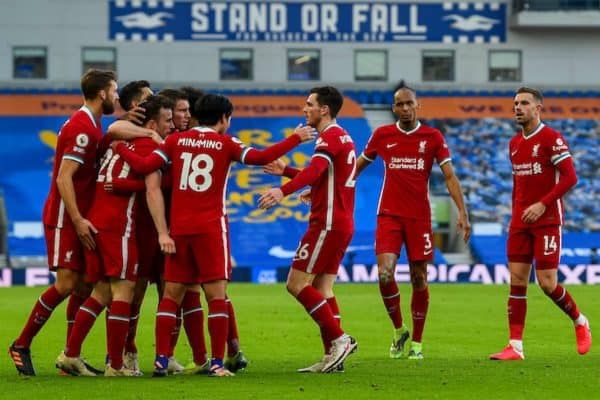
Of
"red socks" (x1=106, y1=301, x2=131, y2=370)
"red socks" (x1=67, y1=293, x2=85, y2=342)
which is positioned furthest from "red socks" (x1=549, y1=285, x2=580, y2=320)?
"red socks" (x1=67, y1=293, x2=85, y2=342)

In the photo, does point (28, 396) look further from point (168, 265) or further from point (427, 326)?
point (427, 326)

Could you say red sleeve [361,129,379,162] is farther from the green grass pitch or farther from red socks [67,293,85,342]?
red socks [67,293,85,342]

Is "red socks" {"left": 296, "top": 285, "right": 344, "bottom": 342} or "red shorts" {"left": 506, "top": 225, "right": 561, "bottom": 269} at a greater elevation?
"red shorts" {"left": 506, "top": 225, "right": 561, "bottom": 269}

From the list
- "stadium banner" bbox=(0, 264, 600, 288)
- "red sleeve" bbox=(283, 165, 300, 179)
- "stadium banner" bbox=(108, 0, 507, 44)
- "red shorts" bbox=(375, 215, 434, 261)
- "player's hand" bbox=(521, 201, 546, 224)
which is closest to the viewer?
"red sleeve" bbox=(283, 165, 300, 179)

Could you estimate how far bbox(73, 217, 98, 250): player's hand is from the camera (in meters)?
11.4

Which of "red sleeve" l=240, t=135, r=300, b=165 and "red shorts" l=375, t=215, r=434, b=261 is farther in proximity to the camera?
"red shorts" l=375, t=215, r=434, b=261

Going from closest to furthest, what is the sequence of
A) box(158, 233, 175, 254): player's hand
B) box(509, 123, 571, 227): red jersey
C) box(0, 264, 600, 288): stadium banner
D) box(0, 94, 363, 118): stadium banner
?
box(158, 233, 175, 254): player's hand, box(509, 123, 571, 227): red jersey, box(0, 264, 600, 288): stadium banner, box(0, 94, 363, 118): stadium banner

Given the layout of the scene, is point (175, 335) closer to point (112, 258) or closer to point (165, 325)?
point (165, 325)

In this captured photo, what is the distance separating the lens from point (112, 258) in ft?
37.6

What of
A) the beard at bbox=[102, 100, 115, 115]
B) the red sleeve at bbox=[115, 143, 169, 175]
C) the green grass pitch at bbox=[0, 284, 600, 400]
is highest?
the beard at bbox=[102, 100, 115, 115]

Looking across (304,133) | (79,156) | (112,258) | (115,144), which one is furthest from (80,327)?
(304,133)

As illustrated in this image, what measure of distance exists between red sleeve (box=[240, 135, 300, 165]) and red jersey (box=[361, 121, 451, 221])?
2.75 metres

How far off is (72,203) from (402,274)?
23956 mm

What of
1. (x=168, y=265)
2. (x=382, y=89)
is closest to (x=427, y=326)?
(x=168, y=265)
